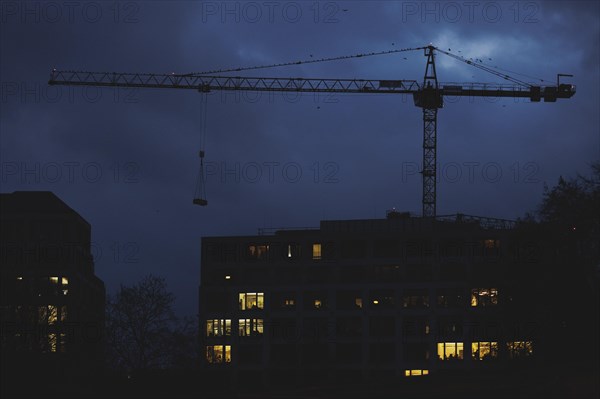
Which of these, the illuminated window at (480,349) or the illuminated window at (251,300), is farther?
the illuminated window at (251,300)

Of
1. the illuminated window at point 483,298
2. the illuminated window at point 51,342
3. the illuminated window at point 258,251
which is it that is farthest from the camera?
the illuminated window at point 258,251

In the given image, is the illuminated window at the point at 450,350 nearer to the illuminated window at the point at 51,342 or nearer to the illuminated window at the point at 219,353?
the illuminated window at the point at 219,353

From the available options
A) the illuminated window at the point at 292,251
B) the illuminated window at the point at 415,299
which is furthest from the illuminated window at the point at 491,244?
the illuminated window at the point at 292,251

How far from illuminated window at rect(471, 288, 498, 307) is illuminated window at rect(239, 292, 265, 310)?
1161 inches

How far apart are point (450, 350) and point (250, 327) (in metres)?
28.0

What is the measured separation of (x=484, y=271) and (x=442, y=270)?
33.4 m

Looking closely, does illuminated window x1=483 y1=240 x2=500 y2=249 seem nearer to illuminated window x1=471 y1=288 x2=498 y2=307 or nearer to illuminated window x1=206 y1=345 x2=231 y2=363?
illuminated window x1=471 y1=288 x2=498 y2=307

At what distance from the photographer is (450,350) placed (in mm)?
115688

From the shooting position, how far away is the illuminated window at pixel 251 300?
123 meters

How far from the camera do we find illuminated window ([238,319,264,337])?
399 feet

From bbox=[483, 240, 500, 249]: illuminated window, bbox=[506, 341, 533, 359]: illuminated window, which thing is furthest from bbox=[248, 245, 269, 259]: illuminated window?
bbox=[506, 341, 533, 359]: illuminated window

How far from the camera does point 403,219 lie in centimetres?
12850

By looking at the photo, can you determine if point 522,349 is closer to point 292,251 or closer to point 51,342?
point 292,251

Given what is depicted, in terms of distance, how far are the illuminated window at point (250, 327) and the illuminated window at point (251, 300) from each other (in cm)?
198
